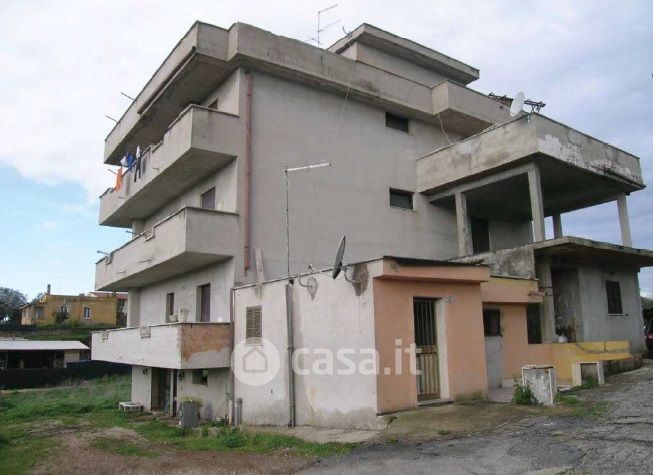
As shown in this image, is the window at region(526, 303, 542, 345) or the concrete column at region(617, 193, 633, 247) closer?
the window at region(526, 303, 542, 345)

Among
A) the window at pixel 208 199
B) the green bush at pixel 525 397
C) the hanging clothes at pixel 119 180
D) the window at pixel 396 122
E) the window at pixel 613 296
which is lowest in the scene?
the green bush at pixel 525 397

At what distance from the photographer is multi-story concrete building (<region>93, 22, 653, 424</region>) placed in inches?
581

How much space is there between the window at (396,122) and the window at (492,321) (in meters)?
7.96

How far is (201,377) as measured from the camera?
15844 mm

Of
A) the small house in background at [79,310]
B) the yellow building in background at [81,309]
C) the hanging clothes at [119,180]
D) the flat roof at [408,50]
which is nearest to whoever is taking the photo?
the flat roof at [408,50]

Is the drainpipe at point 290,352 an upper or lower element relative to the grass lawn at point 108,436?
upper

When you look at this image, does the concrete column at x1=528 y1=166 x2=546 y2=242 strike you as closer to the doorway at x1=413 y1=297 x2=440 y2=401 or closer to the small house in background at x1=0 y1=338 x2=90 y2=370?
the doorway at x1=413 y1=297 x2=440 y2=401

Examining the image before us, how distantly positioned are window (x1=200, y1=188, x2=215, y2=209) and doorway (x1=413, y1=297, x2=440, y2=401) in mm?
7895

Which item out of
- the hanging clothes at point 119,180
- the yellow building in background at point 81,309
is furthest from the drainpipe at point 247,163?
the yellow building in background at point 81,309

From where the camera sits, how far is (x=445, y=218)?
64.4ft

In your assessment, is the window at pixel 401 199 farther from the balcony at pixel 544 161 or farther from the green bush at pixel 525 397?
the green bush at pixel 525 397

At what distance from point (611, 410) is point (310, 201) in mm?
9698

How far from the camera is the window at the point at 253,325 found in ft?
43.5

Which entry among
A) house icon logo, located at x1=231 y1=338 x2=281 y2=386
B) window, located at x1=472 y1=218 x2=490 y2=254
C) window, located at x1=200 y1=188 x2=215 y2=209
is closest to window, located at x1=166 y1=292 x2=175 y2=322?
window, located at x1=200 y1=188 x2=215 y2=209
